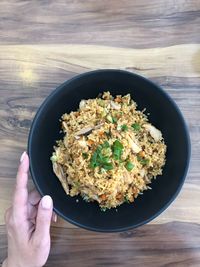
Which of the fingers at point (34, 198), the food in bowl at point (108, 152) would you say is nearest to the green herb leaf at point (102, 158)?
the food in bowl at point (108, 152)

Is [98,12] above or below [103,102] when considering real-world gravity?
above

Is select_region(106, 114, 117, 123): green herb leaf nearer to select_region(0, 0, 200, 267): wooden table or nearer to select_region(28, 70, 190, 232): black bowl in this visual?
select_region(28, 70, 190, 232): black bowl

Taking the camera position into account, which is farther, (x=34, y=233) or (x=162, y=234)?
(x=162, y=234)

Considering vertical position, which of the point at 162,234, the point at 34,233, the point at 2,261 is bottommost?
the point at 2,261

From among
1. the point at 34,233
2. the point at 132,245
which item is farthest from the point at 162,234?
the point at 34,233

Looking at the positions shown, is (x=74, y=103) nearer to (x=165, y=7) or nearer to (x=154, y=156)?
(x=154, y=156)

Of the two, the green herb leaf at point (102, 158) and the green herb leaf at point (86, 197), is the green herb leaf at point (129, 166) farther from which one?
the green herb leaf at point (86, 197)

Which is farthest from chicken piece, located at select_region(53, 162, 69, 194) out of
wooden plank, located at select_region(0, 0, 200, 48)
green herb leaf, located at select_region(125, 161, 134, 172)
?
wooden plank, located at select_region(0, 0, 200, 48)
